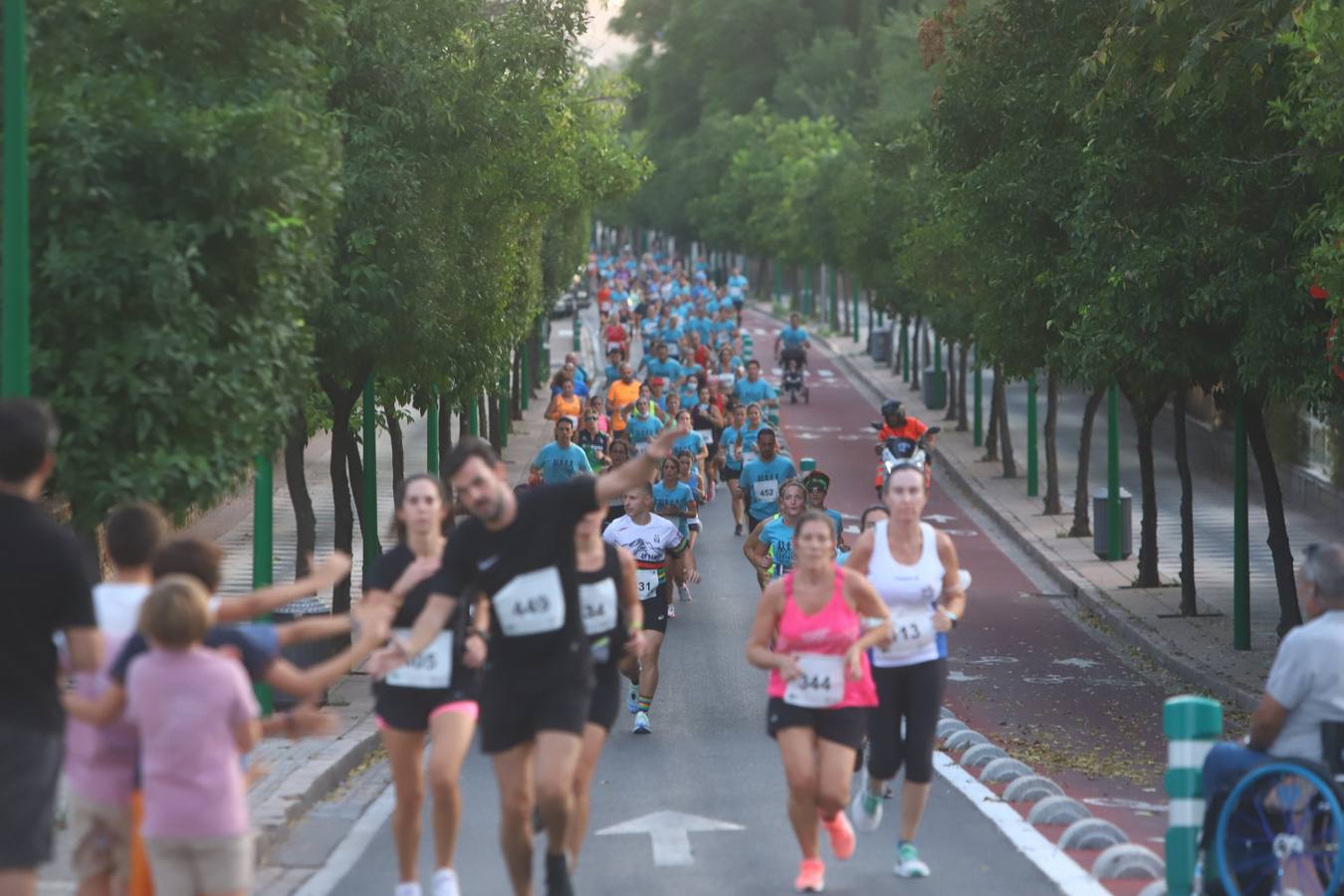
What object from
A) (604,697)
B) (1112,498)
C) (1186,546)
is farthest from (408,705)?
(1112,498)

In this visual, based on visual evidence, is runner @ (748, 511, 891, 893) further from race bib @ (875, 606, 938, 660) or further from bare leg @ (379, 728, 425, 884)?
bare leg @ (379, 728, 425, 884)

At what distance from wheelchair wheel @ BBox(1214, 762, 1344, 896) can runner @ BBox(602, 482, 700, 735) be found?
660 centimetres

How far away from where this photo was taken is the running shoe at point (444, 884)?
896cm

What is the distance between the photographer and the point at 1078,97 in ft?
68.9

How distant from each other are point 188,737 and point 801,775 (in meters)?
3.54

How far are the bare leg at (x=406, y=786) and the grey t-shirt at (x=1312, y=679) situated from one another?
3396mm

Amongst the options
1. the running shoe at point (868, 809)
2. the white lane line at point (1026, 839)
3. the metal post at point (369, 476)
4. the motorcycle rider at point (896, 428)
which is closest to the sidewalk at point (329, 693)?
the metal post at point (369, 476)

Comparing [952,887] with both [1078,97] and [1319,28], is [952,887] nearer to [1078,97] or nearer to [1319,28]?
[1319,28]

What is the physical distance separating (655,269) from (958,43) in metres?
75.5

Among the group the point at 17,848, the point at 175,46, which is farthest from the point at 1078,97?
the point at 17,848

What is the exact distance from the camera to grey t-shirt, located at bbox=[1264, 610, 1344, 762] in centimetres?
850

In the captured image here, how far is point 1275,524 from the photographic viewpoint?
20875mm

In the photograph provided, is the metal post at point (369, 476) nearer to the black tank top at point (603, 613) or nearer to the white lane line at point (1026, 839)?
the white lane line at point (1026, 839)

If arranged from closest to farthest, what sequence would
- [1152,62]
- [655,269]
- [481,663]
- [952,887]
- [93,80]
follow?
[481,663] → [952,887] → [93,80] → [1152,62] → [655,269]
